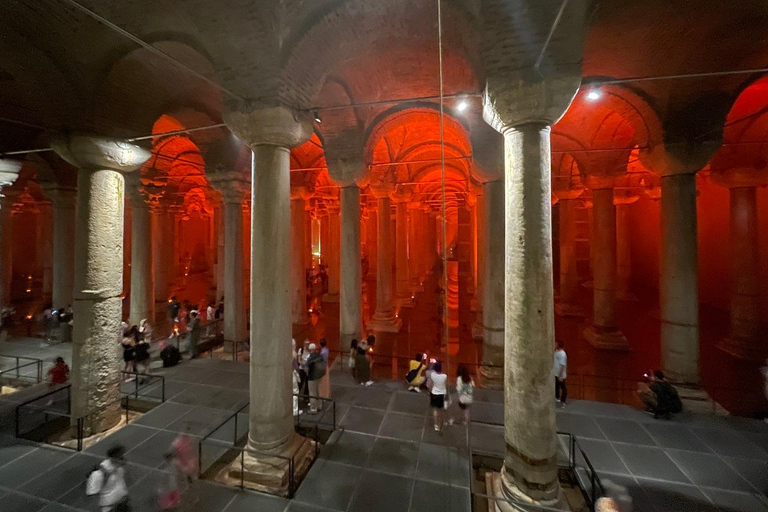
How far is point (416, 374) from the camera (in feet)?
22.0

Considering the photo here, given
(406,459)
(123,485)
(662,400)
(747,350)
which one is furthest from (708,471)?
(123,485)

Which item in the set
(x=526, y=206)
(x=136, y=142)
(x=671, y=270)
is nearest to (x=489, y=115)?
(x=526, y=206)

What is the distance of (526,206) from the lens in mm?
3838

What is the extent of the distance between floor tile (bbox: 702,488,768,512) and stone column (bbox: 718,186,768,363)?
23.5ft

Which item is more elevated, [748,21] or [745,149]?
[748,21]

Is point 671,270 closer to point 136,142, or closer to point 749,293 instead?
point 749,293

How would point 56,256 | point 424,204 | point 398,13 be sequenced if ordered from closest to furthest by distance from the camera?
point 398,13, point 56,256, point 424,204

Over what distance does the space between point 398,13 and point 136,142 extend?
16.6 feet

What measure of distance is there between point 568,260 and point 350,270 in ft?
33.3

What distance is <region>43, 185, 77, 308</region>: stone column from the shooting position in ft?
33.3

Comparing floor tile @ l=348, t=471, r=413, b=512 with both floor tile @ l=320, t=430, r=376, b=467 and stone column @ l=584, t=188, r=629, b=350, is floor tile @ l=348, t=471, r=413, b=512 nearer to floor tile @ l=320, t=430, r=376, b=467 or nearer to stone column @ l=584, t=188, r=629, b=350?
floor tile @ l=320, t=430, r=376, b=467

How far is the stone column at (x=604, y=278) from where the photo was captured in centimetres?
1009

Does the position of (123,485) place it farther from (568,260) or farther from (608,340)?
(568,260)

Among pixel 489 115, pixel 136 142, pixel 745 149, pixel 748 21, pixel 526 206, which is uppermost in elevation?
pixel 748 21
